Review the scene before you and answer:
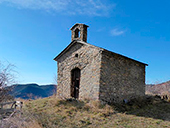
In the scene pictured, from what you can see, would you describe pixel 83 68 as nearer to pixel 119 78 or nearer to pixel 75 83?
pixel 75 83

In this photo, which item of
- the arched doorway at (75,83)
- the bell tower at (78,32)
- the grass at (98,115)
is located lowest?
the grass at (98,115)

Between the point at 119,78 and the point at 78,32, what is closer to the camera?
the point at 119,78

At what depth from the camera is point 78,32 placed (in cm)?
1351

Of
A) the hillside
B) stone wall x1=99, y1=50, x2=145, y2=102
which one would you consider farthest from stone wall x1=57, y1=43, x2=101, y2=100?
the hillside

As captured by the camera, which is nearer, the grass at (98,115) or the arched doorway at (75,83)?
the grass at (98,115)

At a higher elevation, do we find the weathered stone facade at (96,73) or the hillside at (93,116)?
the weathered stone facade at (96,73)

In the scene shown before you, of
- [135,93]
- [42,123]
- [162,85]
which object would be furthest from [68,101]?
[162,85]


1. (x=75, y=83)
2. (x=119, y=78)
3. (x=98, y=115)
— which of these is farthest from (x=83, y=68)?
(x=98, y=115)

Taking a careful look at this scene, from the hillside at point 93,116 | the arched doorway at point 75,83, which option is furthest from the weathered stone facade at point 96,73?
the hillside at point 93,116

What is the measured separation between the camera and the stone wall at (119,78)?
10453mm

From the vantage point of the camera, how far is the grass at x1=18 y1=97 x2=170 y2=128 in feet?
24.0

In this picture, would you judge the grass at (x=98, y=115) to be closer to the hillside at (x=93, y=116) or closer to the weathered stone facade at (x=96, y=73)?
the hillside at (x=93, y=116)

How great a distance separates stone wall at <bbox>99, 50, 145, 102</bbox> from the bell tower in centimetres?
289

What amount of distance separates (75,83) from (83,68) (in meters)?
1.63
